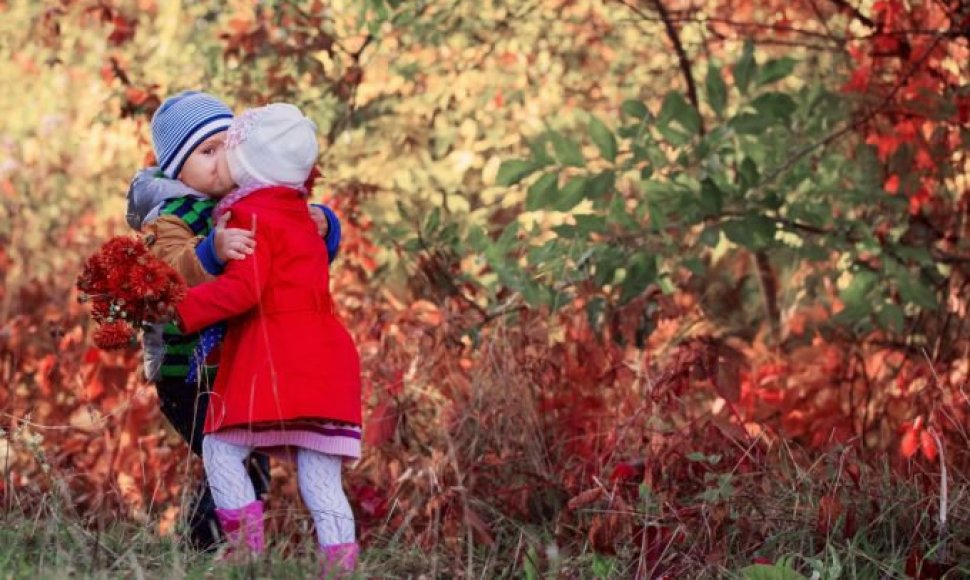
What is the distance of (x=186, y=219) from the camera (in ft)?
12.0

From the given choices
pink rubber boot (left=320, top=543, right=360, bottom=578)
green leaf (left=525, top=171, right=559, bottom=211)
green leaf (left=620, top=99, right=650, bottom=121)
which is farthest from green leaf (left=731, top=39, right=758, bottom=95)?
pink rubber boot (left=320, top=543, right=360, bottom=578)

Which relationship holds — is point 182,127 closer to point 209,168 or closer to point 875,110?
point 209,168

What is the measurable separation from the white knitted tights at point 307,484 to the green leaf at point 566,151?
1838 mm

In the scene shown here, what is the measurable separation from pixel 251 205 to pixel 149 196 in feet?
1.13

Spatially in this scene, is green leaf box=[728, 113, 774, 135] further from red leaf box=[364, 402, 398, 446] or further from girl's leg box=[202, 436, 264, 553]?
girl's leg box=[202, 436, 264, 553]

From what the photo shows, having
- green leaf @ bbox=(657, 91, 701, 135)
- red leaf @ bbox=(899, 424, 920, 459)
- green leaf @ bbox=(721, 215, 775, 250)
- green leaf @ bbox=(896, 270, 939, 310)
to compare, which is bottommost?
red leaf @ bbox=(899, 424, 920, 459)

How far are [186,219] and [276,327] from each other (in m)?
0.38

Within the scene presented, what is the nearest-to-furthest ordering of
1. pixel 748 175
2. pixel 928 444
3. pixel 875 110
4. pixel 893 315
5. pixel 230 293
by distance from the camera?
1. pixel 230 293
2. pixel 928 444
3. pixel 748 175
4. pixel 875 110
5. pixel 893 315

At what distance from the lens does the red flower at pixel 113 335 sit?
3.24 metres

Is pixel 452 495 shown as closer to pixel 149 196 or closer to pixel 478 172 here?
pixel 149 196

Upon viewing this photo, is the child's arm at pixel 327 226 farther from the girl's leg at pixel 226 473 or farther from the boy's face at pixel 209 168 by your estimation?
the girl's leg at pixel 226 473

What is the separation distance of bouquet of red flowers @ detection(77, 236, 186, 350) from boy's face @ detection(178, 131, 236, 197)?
1.43ft

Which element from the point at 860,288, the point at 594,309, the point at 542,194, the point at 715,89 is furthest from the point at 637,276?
the point at 860,288

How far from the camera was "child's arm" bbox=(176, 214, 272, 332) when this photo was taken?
11.0 ft
